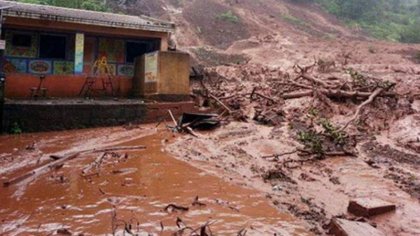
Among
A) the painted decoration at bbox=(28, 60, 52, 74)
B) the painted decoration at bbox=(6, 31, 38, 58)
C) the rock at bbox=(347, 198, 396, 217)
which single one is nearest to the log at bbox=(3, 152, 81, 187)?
the rock at bbox=(347, 198, 396, 217)

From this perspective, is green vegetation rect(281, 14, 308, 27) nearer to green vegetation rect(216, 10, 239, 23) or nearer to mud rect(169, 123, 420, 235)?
green vegetation rect(216, 10, 239, 23)

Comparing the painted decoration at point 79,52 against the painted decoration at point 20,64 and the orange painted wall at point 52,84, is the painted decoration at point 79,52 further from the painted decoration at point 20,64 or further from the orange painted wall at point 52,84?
the painted decoration at point 20,64

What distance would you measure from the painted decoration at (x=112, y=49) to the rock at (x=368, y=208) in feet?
44.0

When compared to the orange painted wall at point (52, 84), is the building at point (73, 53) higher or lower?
higher

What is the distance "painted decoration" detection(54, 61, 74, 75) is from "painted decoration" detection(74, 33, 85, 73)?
346 millimetres

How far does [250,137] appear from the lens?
11.3m

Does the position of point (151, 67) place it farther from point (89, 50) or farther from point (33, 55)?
point (33, 55)

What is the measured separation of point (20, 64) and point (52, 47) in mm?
1404

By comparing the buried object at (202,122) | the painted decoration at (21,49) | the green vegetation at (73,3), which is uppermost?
the green vegetation at (73,3)

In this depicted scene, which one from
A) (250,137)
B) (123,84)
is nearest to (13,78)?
(123,84)

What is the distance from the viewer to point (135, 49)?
17562 mm

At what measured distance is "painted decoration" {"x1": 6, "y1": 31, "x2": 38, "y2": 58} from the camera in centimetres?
1473

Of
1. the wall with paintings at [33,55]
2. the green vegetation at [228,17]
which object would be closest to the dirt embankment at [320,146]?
the wall with paintings at [33,55]

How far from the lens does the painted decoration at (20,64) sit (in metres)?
14.9
